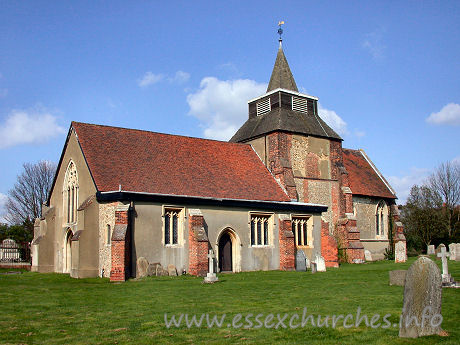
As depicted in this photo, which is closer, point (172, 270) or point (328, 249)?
point (172, 270)

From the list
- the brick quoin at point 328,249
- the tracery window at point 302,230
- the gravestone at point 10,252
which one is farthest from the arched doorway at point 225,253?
the gravestone at point 10,252

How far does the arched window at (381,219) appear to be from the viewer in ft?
126

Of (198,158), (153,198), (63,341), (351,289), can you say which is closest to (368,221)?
(198,158)

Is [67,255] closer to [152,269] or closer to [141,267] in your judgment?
[141,267]

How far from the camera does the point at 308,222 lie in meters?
30.2

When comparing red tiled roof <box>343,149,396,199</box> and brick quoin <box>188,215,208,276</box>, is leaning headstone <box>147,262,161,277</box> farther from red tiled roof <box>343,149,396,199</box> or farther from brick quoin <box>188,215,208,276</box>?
red tiled roof <box>343,149,396,199</box>

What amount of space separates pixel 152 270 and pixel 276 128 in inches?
549

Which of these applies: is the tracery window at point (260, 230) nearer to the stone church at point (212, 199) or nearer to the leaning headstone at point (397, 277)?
the stone church at point (212, 199)

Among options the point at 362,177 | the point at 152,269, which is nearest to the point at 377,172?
the point at 362,177

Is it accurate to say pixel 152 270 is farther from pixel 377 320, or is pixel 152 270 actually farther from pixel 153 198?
pixel 377 320

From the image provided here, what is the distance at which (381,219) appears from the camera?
39.2 m

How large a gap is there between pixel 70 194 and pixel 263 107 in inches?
638

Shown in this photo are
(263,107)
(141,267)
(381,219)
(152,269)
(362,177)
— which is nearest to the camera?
(141,267)

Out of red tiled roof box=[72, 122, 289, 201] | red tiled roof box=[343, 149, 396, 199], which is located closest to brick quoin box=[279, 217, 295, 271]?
red tiled roof box=[72, 122, 289, 201]
